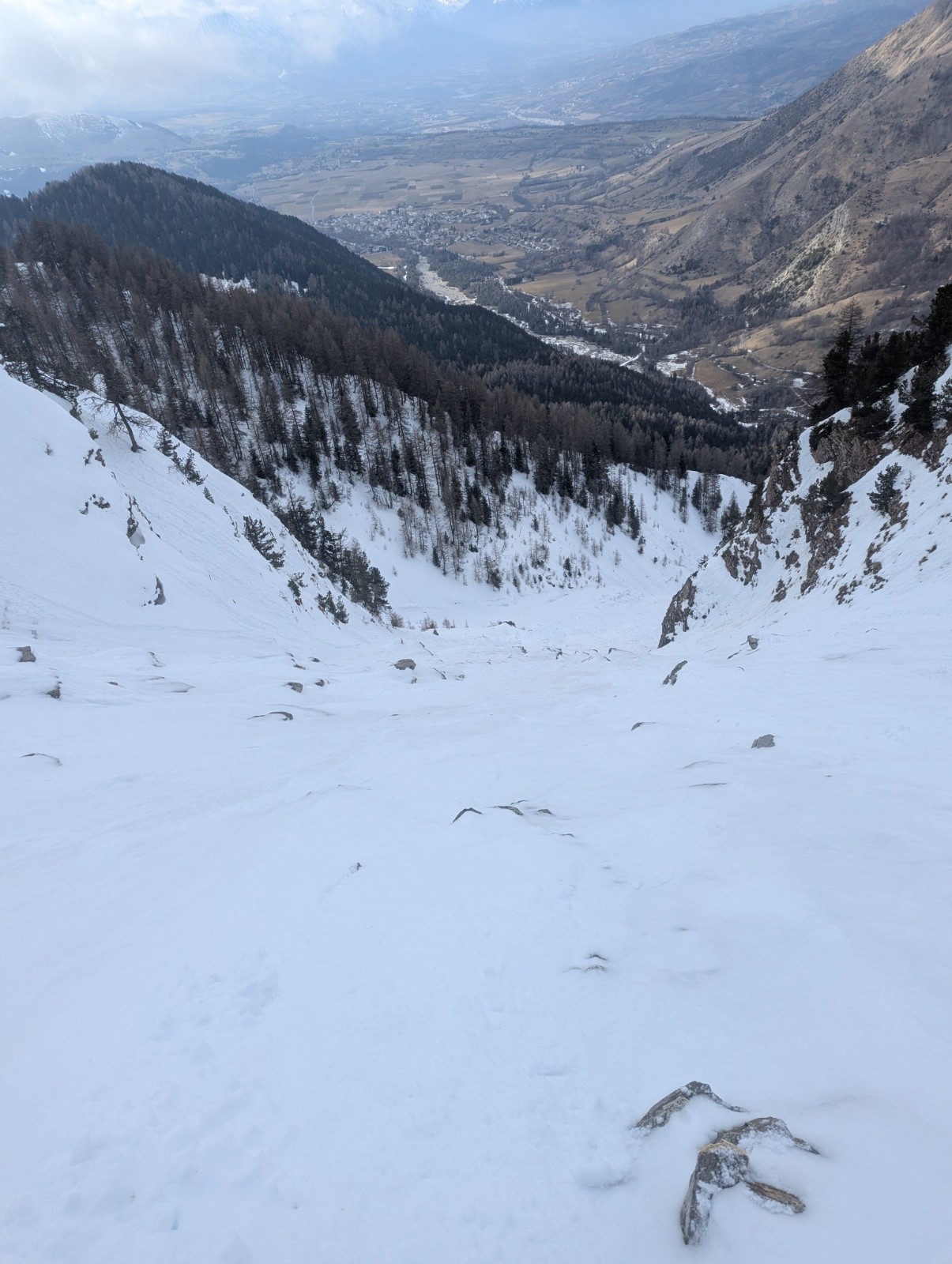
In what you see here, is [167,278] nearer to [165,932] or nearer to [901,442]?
[901,442]

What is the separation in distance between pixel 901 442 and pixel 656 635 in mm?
22220

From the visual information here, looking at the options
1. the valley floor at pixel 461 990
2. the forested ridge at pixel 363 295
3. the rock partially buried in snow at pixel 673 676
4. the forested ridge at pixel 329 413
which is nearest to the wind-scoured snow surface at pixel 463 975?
the valley floor at pixel 461 990

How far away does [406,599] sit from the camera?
2402 inches

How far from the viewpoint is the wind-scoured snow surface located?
136 inches

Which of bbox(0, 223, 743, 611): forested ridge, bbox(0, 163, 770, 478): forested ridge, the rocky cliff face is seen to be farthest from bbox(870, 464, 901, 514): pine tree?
bbox(0, 163, 770, 478): forested ridge

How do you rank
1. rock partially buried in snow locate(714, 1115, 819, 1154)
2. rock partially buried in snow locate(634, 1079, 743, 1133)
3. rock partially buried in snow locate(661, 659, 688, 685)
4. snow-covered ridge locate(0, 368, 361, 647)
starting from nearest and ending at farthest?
rock partially buried in snow locate(714, 1115, 819, 1154) < rock partially buried in snow locate(634, 1079, 743, 1133) < snow-covered ridge locate(0, 368, 361, 647) < rock partially buried in snow locate(661, 659, 688, 685)

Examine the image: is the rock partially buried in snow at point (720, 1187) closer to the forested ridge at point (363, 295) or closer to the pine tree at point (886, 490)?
the pine tree at point (886, 490)

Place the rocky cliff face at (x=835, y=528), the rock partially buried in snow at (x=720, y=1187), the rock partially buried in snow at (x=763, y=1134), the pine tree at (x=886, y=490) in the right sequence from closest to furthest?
the rock partially buried in snow at (x=720, y=1187) → the rock partially buried in snow at (x=763, y=1134) → the rocky cliff face at (x=835, y=528) → the pine tree at (x=886, y=490)

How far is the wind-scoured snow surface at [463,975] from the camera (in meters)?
3.45

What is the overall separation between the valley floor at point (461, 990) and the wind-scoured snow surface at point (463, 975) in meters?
0.02

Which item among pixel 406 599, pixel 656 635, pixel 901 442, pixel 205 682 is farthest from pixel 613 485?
pixel 205 682

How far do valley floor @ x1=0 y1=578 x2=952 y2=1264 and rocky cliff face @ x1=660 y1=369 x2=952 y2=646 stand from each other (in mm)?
11571

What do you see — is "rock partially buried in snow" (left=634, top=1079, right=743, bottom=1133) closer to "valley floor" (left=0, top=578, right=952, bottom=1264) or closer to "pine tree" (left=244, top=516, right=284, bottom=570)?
"valley floor" (left=0, top=578, right=952, bottom=1264)

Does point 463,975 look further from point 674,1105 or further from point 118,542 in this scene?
point 118,542
